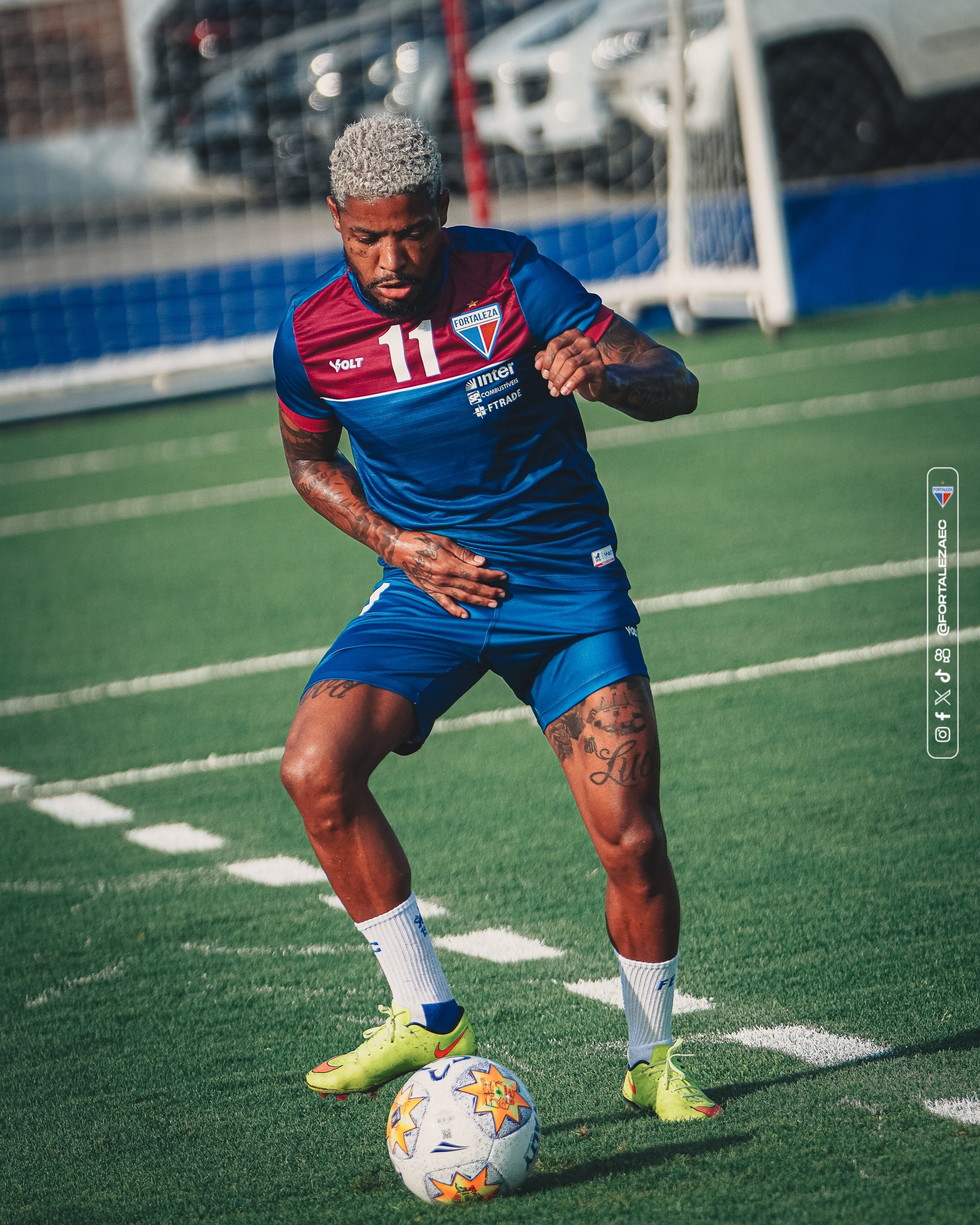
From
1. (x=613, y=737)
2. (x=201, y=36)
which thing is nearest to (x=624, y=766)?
(x=613, y=737)

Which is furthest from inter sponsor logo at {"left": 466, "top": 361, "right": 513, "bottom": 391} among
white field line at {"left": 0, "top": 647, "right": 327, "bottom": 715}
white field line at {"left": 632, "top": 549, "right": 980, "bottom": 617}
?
white field line at {"left": 632, "top": 549, "right": 980, "bottom": 617}

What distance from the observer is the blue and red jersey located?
12.2 ft

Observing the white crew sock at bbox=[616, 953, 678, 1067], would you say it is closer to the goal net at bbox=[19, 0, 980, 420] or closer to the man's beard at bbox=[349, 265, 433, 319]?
the man's beard at bbox=[349, 265, 433, 319]

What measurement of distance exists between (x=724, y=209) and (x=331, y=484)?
27.9 ft

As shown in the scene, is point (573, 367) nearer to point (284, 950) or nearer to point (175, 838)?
point (284, 950)

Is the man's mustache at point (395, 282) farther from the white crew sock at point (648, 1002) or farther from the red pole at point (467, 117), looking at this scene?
the red pole at point (467, 117)

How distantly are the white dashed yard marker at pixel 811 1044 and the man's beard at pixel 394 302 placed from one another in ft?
6.19

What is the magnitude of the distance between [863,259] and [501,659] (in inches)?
499

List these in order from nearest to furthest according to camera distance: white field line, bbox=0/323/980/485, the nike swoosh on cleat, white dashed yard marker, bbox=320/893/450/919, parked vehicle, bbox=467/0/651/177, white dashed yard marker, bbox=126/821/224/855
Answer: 1. the nike swoosh on cleat
2. white dashed yard marker, bbox=320/893/450/919
3. white dashed yard marker, bbox=126/821/224/855
4. white field line, bbox=0/323/980/485
5. parked vehicle, bbox=467/0/651/177

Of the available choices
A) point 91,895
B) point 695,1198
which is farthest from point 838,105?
point 695,1198

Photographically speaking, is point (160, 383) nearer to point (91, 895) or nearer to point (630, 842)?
point (91, 895)

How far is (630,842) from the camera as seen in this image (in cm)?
355

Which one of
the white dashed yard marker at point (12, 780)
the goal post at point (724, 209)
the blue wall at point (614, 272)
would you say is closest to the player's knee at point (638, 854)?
the white dashed yard marker at point (12, 780)

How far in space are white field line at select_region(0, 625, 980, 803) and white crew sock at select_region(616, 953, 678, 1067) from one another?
311cm
